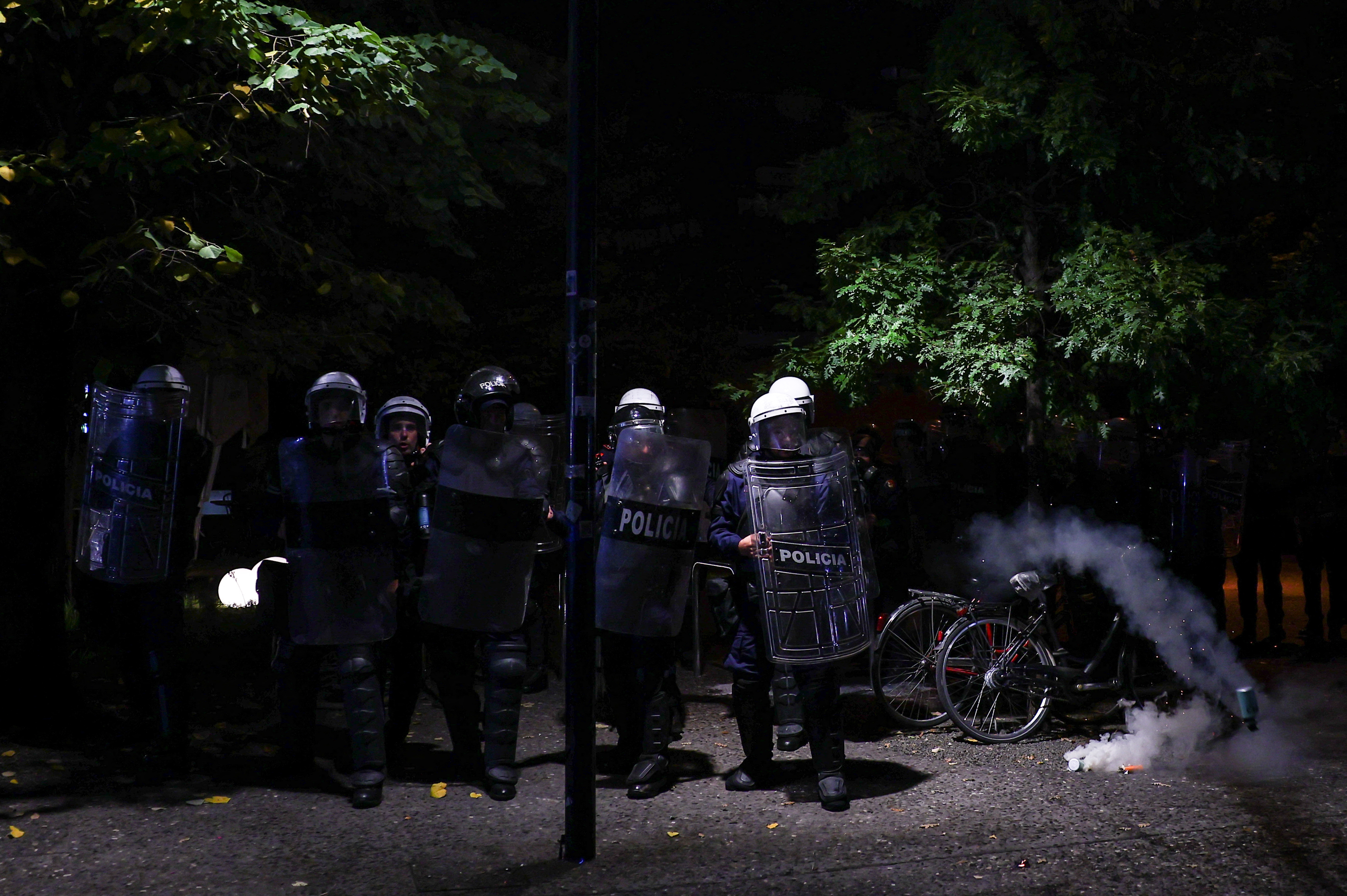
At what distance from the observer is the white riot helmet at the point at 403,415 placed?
23.3 feet

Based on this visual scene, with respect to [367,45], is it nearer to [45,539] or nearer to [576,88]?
[576,88]

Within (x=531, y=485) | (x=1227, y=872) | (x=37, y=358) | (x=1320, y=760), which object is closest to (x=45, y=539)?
(x=37, y=358)

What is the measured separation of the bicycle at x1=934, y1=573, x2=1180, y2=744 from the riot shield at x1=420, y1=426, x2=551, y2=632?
2762 mm

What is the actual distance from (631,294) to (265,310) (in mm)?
9029

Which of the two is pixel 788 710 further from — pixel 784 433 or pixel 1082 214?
pixel 1082 214

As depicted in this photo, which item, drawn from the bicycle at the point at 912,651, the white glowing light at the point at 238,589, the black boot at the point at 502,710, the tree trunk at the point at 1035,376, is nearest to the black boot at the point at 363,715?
the black boot at the point at 502,710

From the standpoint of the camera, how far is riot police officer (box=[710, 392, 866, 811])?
6.22 meters

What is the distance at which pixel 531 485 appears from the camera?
649 cm

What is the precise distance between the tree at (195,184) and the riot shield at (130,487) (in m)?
0.68

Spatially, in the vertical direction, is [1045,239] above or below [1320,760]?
above

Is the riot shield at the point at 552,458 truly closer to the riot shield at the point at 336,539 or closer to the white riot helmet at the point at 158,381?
the riot shield at the point at 336,539

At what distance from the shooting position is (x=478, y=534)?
21.0 feet

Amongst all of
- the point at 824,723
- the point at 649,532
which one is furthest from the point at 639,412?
the point at 824,723

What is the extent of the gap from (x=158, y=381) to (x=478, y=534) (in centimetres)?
204
